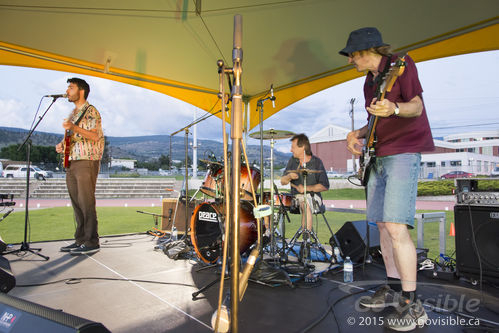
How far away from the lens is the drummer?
412cm

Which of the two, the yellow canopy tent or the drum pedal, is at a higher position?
the yellow canopy tent

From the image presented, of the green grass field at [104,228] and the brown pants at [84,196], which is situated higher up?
the brown pants at [84,196]

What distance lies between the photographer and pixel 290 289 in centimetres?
267

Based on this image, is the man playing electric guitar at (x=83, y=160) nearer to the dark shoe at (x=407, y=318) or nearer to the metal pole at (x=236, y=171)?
the metal pole at (x=236, y=171)

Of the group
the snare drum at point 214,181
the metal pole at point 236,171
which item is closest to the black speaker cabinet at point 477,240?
the snare drum at point 214,181

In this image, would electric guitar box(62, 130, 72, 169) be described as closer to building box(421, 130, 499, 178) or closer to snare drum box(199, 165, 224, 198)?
snare drum box(199, 165, 224, 198)

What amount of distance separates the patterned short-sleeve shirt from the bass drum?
69.2 inches

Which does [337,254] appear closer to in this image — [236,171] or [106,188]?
[236,171]

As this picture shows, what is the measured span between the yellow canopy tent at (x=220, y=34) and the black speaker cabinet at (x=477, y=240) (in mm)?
1888

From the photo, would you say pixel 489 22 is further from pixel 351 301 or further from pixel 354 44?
pixel 351 301

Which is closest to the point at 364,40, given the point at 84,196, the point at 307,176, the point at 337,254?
the point at 307,176

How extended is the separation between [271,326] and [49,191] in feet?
63.3

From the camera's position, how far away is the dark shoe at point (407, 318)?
1798 mm

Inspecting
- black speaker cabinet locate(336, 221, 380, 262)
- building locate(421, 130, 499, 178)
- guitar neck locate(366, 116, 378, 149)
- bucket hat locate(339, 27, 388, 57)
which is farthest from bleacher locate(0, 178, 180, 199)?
bucket hat locate(339, 27, 388, 57)
